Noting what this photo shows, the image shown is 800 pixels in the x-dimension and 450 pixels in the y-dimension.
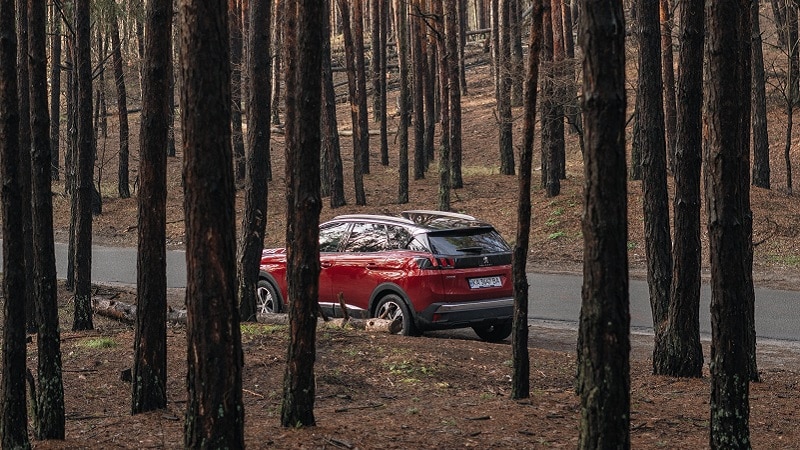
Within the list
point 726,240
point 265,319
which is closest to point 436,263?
point 265,319

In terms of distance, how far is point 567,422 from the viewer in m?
8.37

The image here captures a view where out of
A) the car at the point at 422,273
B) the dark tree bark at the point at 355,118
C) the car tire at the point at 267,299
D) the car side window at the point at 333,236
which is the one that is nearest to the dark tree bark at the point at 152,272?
the car at the point at 422,273

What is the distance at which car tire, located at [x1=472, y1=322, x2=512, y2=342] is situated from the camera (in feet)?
45.7

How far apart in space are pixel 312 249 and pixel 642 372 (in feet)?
15.8

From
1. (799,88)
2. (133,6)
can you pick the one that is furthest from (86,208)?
(799,88)

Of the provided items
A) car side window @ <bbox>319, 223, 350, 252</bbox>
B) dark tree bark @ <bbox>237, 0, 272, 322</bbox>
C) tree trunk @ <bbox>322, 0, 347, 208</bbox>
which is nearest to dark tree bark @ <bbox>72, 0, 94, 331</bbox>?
dark tree bark @ <bbox>237, 0, 272, 322</bbox>

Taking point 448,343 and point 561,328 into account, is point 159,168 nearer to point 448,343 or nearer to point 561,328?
point 448,343

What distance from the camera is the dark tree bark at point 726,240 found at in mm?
7047

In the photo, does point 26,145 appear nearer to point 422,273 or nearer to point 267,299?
point 267,299

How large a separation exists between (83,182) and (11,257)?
6.56 meters

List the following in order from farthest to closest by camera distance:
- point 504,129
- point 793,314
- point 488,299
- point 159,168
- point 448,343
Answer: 1. point 504,129
2. point 793,314
3. point 488,299
4. point 448,343
5. point 159,168

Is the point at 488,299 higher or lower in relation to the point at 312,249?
lower

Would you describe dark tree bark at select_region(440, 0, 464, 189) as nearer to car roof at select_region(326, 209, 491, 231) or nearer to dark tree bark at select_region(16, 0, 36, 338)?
dark tree bark at select_region(16, 0, 36, 338)

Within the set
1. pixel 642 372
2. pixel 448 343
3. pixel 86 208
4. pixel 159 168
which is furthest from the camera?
pixel 86 208
